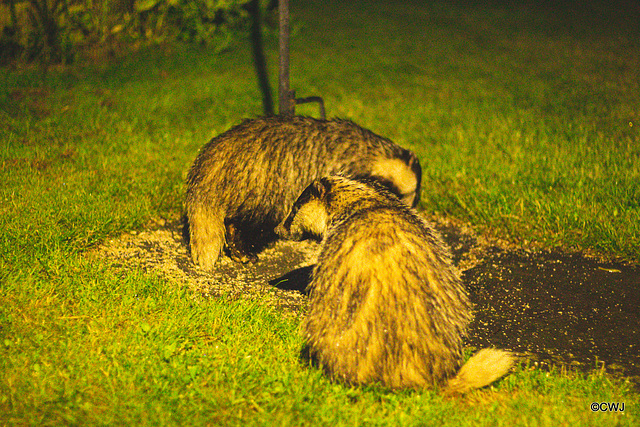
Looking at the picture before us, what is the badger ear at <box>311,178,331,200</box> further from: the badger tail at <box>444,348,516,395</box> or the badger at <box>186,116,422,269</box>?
the badger tail at <box>444,348,516,395</box>

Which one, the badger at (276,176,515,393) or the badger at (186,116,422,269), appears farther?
the badger at (186,116,422,269)

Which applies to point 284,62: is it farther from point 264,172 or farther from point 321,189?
point 321,189

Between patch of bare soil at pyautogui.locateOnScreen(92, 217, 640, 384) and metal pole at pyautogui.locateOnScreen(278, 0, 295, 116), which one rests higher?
metal pole at pyautogui.locateOnScreen(278, 0, 295, 116)

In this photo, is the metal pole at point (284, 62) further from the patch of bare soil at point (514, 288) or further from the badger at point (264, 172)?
the patch of bare soil at point (514, 288)

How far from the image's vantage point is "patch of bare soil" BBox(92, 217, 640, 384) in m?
3.32

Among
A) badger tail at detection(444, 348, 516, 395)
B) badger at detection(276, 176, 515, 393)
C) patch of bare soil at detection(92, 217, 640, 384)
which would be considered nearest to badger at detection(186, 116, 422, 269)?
patch of bare soil at detection(92, 217, 640, 384)

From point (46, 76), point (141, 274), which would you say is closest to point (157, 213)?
point (141, 274)

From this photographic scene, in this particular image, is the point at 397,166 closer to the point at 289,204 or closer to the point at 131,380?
the point at 289,204

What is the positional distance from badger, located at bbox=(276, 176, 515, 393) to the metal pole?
211cm

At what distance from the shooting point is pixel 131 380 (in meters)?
2.74

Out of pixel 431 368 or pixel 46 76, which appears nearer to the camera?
pixel 431 368

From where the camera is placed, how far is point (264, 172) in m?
4.12

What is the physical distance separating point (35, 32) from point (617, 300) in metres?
7.97

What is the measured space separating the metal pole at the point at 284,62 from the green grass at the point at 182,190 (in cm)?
121
